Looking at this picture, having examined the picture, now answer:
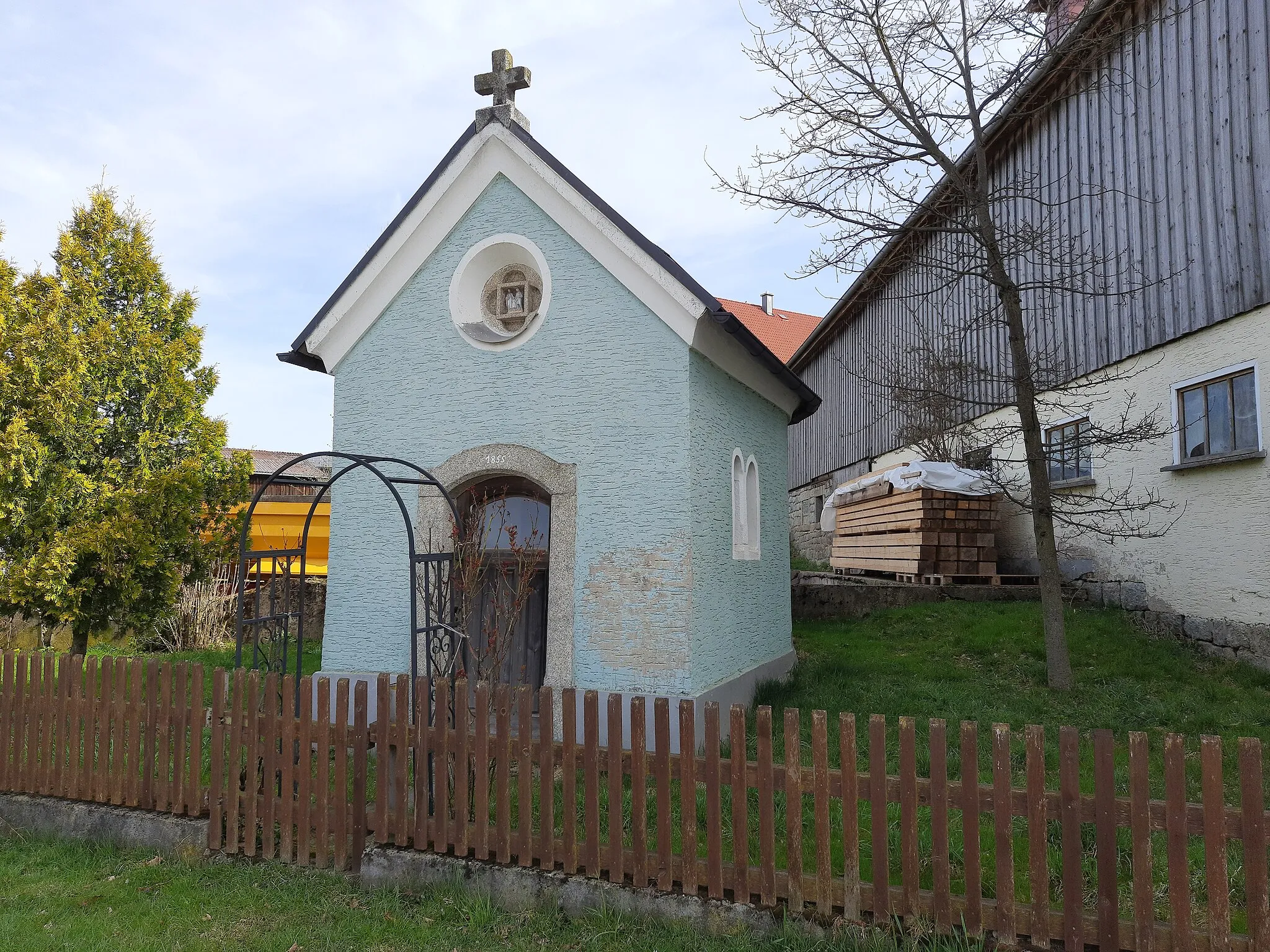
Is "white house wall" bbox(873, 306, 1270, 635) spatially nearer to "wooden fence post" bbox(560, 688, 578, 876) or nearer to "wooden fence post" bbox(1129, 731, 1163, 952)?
"wooden fence post" bbox(1129, 731, 1163, 952)

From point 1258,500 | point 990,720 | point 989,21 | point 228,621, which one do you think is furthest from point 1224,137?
point 228,621

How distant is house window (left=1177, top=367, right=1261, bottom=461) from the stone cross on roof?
301 inches

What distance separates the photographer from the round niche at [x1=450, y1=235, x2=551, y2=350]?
7125mm

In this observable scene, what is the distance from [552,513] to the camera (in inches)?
271

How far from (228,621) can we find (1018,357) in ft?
41.4

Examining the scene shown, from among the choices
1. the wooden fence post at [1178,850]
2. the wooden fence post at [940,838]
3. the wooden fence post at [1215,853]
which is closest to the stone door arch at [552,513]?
the wooden fence post at [940,838]

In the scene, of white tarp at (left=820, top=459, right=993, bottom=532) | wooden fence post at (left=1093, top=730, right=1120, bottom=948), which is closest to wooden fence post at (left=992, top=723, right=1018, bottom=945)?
wooden fence post at (left=1093, top=730, right=1120, bottom=948)

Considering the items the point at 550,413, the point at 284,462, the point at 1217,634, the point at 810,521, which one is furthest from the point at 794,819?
the point at 284,462

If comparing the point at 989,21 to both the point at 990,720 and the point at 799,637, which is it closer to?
the point at 990,720

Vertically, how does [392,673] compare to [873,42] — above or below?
below

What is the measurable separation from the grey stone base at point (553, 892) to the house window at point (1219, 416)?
7.55 metres

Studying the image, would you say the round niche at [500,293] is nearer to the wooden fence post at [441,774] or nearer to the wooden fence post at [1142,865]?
the wooden fence post at [441,774]

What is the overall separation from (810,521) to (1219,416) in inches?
538

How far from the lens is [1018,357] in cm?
828
